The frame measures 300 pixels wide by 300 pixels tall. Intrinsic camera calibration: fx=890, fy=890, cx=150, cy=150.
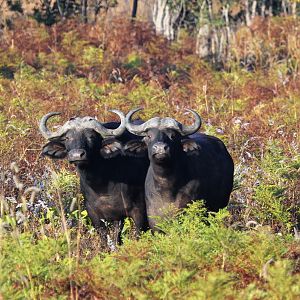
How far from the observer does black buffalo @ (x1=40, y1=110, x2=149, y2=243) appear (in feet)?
28.7

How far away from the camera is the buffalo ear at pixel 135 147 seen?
8.55 metres

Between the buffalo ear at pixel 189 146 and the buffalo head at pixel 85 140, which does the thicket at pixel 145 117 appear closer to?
the buffalo head at pixel 85 140

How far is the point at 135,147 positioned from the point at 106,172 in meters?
0.47

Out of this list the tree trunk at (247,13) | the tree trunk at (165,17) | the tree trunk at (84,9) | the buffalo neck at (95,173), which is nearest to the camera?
the buffalo neck at (95,173)

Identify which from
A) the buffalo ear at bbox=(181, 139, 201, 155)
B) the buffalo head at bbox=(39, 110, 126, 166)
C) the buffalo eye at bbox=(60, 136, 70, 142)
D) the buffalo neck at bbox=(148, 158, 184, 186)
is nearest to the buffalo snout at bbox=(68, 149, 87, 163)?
the buffalo head at bbox=(39, 110, 126, 166)

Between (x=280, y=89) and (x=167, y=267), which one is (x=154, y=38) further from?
(x=167, y=267)

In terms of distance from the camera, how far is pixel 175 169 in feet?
27.2

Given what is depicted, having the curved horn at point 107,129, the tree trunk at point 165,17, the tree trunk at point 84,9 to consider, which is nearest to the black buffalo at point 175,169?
the curved horn at point 107,129

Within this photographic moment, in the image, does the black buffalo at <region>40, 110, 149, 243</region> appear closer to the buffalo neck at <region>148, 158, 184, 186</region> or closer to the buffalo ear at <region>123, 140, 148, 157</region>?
the buffalo ear at <region>123, 140, 148, 157</region>

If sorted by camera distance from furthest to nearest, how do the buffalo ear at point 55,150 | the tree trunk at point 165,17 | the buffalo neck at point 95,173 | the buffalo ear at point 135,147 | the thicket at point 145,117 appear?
the tree trunk at point 165,17, the buffalo ear at point 55,150, the buffalo neck at point 95,173, the buffalo ear at point 135,147, the thicket at point 145,117

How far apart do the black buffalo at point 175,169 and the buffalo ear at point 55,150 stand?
71 centimetres

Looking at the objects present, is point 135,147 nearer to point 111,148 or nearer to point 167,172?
point 111,148

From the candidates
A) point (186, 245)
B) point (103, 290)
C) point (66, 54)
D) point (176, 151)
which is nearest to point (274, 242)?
point (186, 245)

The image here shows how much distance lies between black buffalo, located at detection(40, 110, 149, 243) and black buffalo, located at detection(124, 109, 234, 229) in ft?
0.83
